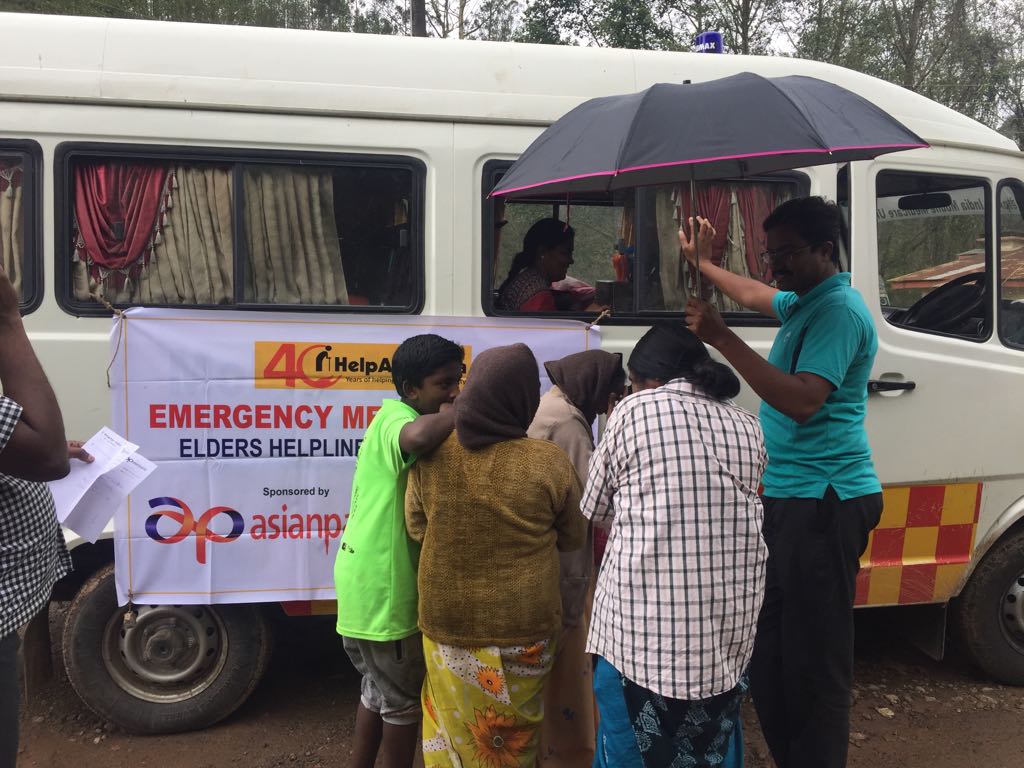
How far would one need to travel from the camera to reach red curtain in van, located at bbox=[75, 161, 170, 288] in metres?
3.12

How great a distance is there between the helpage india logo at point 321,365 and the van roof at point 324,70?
91 cm

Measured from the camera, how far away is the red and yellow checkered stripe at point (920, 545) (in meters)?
3.61

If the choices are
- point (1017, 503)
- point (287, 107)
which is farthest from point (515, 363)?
point (1017, 503)

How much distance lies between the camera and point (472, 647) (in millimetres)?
2371

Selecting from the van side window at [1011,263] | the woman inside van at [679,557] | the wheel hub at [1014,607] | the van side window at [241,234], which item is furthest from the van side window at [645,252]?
the wheel hub at [1014,607]

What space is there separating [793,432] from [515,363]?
0.95 m

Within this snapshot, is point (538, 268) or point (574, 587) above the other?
point (538, 268)

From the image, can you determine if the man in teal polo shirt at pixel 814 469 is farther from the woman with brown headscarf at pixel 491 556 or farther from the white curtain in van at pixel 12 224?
the white curtain in van at pixel 12 224

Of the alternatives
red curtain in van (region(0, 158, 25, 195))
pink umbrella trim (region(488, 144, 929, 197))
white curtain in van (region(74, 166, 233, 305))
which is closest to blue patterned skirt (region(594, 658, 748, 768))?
pink umbrella trim (region(488, 144, 929, 197))

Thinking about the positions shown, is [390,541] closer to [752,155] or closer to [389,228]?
[389,228]

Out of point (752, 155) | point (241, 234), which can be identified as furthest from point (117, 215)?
point (752, 155)

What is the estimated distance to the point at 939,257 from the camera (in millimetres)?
3758

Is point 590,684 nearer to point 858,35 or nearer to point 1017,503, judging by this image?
point 1017,503

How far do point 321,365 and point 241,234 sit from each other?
59 cm
